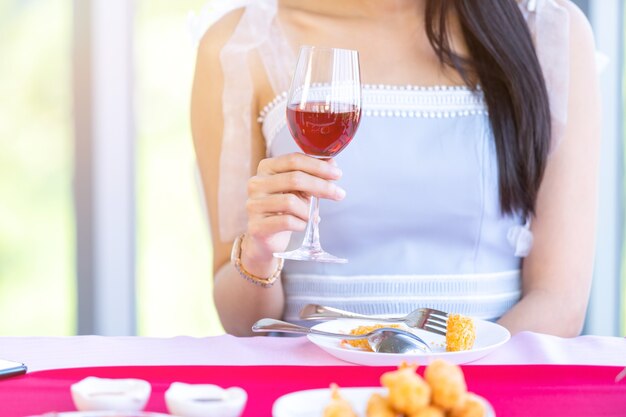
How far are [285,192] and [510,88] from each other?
0.70 meters

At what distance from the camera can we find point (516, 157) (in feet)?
6.09

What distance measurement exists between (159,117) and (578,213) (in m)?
2.02

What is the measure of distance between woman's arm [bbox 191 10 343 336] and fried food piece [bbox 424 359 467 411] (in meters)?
0.64

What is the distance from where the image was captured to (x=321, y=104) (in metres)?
1.29

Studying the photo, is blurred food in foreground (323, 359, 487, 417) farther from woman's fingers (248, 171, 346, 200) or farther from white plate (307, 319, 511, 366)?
woman's fingers (248, 171, 346, 200)

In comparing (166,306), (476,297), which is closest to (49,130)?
(166,306)

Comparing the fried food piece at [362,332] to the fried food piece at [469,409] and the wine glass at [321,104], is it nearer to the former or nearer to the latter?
the wine glass at [321,104]

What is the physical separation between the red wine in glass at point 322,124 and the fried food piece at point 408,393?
649 mm

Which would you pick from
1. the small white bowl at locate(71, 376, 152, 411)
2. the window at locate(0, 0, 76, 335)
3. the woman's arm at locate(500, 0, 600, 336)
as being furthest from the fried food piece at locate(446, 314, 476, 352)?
the window at locate(0, 0, 76, 335)

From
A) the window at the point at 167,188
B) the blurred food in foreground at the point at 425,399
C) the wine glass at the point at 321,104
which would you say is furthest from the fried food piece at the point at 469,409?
the window at the point at 167,188

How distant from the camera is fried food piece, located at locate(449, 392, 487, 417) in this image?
2.39 ft

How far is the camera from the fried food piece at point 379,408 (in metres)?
0.73

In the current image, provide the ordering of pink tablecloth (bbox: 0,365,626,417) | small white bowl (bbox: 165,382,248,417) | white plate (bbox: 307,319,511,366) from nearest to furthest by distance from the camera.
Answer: small white bowl (bbox: 165,382,248,417), pink tablecloth (bbox: 0,365,626,417), white plate (bbox: 307,319,511,366)

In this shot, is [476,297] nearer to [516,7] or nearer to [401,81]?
[401,81]
